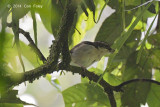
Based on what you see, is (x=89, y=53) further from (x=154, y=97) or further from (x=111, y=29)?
(x=154, y=97)

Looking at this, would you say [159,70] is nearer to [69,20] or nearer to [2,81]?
[69,20]

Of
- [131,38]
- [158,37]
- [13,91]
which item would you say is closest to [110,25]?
[131,38]

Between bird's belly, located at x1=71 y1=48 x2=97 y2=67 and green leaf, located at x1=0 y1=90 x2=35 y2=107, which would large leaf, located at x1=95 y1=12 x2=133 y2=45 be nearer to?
bird's belly, located at x1=71 y1=48 x2=97 y2=67

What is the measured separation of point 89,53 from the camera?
158 cm

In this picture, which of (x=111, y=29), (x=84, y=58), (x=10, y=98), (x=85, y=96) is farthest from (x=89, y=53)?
(x=10, y=98)

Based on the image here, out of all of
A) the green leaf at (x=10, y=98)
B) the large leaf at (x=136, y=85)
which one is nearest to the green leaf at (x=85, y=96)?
the large leaf at (x=136, y=85)

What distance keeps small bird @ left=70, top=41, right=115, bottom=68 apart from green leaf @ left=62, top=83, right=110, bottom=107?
0.95ft

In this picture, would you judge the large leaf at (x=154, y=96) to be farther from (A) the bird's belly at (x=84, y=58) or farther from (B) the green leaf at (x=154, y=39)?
(A) the bird's belly at (x=84, y=58)

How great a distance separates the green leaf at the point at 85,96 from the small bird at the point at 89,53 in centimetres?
29

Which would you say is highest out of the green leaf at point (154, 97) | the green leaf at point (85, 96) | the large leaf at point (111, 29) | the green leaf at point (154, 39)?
the large leaf at point (111, 29)

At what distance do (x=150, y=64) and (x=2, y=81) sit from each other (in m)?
1.04

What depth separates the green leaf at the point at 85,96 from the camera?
45.9 inches

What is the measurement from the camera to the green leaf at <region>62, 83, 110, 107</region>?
3.83 ft

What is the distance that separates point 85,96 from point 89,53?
420mm
